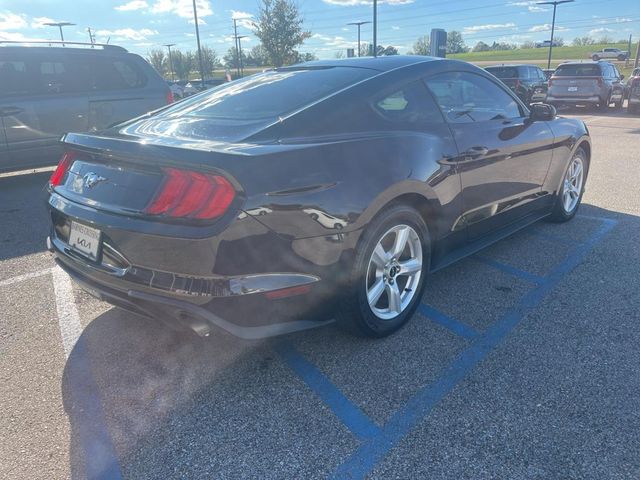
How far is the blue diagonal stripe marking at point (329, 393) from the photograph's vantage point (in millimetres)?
2203

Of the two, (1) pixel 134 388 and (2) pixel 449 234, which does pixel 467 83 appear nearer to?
(2) pixel 449 234

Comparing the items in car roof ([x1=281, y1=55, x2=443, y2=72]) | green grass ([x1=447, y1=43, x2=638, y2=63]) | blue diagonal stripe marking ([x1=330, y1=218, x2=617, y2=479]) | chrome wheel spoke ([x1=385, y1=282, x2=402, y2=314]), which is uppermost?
green grass ([x1=447, y1=43, x2=638, y2=63])

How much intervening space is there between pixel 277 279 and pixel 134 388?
0.95 m

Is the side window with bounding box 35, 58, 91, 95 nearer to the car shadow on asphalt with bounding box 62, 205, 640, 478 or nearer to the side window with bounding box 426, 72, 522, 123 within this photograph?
the car shadow on asphalt with bounding box 62, 205, 640, 478

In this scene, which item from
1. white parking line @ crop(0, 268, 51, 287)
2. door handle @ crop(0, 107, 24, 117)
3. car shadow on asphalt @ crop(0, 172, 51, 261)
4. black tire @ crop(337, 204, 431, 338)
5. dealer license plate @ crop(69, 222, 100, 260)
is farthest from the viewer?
door handle @ crop(0, 107, 24, 117)

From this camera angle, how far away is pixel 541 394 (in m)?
2.38

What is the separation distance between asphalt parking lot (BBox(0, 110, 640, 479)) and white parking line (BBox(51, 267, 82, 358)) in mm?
15

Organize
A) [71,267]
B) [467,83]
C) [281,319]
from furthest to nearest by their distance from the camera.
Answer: [467,83] → [71,267] → [281,319]

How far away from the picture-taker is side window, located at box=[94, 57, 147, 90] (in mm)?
7031

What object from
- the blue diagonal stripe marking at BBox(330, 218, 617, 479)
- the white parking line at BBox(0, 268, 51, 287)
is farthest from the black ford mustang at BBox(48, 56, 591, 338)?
the white parking line at BBox(0, 268, 51, 287)

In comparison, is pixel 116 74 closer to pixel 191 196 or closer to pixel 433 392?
pixel 191 196

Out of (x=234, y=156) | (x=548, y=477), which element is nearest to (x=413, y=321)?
(x=548, y=477)

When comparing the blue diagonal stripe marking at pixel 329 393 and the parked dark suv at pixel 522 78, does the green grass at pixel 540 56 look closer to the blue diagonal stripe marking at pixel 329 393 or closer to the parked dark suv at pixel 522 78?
the parked dark suv at pixel 522 78

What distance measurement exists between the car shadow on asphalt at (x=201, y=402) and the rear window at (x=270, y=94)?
1296 millimetres
